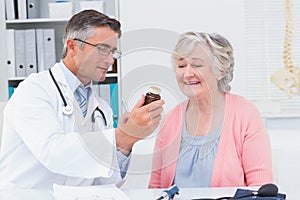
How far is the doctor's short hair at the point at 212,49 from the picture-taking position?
2.30 m

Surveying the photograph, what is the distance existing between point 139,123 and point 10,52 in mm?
1908

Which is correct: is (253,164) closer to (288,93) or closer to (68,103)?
(68,103)

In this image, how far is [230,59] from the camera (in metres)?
2.36

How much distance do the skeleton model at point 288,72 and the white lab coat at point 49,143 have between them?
1.54 m

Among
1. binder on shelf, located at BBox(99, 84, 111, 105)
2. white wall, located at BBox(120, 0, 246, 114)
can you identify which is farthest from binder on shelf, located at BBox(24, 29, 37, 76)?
white wall, located at BBox(120, 0, 246, 114)

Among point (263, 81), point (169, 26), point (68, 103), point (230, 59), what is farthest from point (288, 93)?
point (68, 103)

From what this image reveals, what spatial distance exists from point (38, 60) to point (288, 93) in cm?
151

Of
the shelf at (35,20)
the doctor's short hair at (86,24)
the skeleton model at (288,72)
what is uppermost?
the doctor's short hair at (86,24)

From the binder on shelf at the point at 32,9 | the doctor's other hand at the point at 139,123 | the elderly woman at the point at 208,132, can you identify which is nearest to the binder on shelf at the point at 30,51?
the binder on shelf at the point at 32,9

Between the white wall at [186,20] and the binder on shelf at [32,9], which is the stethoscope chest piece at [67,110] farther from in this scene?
the binder on shelf at [32,9]

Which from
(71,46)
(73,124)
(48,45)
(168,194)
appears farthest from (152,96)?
(48,45)

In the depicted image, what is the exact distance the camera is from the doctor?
186 centimetres

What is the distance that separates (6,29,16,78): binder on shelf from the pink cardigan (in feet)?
4.81

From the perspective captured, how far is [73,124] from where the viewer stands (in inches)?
82.4
